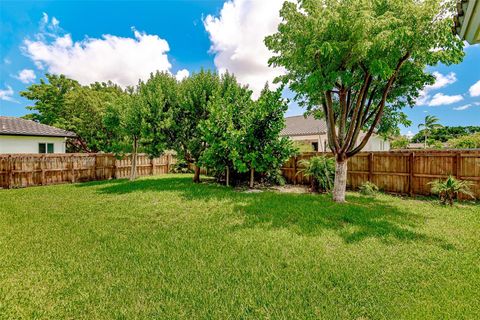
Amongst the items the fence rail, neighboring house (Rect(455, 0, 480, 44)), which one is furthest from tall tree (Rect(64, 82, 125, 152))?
neighboring house (Rect(455, 0, 480, 44))

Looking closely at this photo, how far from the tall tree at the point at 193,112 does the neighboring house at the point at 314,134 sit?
38.5 feet

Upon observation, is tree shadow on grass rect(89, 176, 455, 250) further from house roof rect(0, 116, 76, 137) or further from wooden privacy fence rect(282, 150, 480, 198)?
house roof rect(0, 116, 76, 137)

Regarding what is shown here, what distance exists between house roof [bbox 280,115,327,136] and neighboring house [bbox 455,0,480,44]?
1941 centimetres

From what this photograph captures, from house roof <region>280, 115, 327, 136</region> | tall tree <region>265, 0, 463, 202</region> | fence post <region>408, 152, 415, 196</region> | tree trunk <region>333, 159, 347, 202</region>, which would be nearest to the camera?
tall tree <region>265, 0, 463, 202</region>

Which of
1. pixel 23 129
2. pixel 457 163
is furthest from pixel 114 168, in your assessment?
pixel 457 163

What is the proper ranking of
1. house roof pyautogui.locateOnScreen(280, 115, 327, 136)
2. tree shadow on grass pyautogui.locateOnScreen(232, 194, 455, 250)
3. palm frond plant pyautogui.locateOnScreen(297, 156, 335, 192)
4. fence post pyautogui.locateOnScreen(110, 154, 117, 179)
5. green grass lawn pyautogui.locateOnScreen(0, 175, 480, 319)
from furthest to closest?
1. house roof pyautogui.locateOnScreen(280, 115, 327, 136)
2. fence post pyautogui.locateOnScreen(110, 154, 117, 179)
3. palm frond plant pyautogui.locateOnScreen(297, 156, 335, 192)
4. tree shadow on grass pyautogui.locateOnScreen(232, 194, 455, 250)
5. green grass lawn pyautogui.locateOnScreen(0, 175, 480, 319)

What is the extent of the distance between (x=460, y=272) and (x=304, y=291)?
100 inches

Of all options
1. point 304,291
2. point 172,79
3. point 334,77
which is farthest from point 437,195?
point 172,79

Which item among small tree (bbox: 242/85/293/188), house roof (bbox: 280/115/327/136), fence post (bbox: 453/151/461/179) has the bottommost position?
fence post (bbox: 453/151/461/179)

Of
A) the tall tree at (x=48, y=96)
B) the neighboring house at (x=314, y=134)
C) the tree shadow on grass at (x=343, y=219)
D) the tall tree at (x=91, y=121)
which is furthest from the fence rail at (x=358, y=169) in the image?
the tall tree at (x=48, y=96)

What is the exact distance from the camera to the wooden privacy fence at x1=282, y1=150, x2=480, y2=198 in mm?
8219

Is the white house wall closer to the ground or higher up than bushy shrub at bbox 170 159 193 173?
higher up

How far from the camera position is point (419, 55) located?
691 centimetres

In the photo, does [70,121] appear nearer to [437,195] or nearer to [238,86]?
[238,86]
